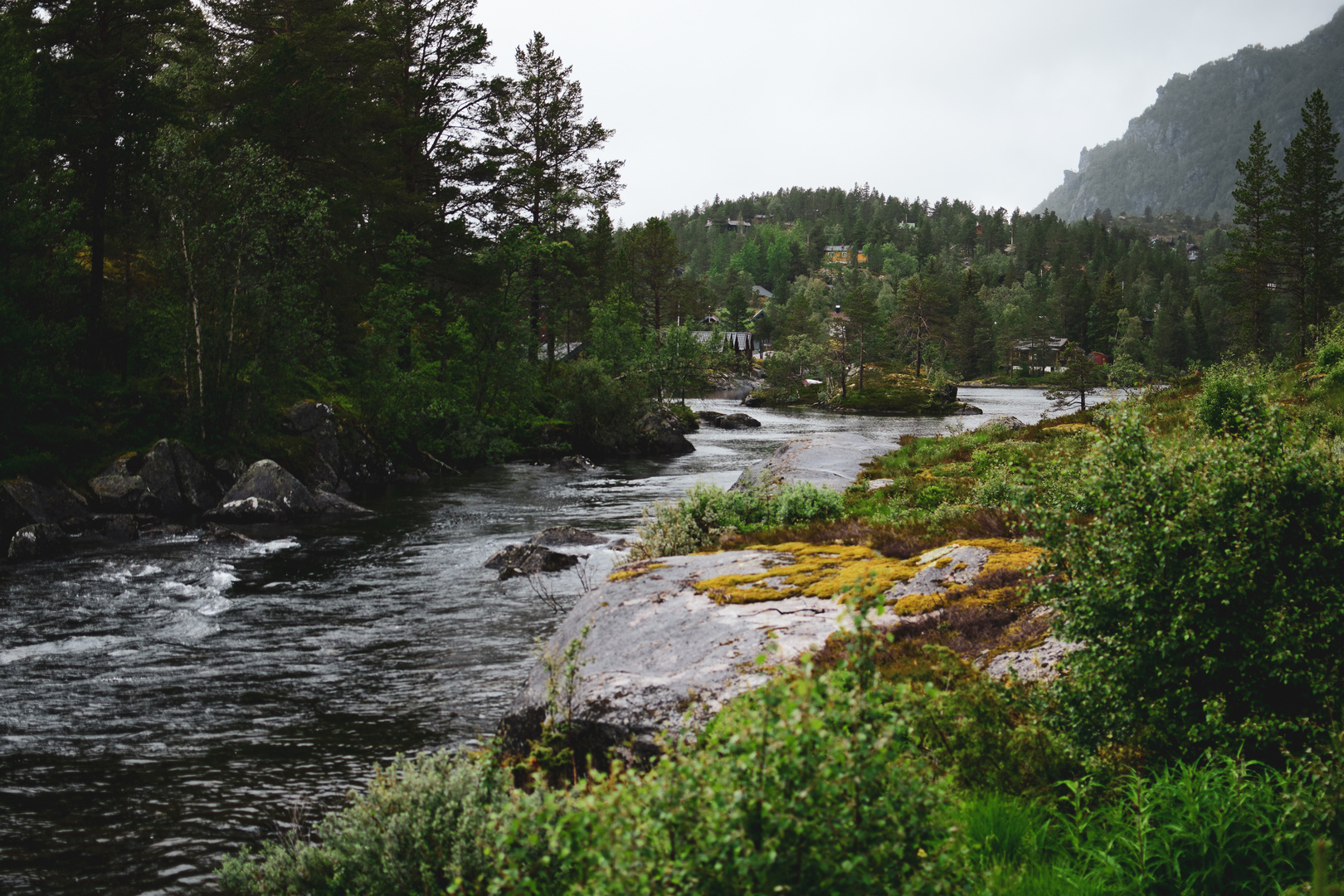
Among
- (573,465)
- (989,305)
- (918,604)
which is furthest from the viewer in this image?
(989,305)

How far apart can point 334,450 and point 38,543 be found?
1068 centimetres

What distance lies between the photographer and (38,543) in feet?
59.9

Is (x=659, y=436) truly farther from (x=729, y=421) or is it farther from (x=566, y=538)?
(x=566, y=538)

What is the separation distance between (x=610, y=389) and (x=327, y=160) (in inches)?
619

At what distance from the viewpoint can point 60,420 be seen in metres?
23.3

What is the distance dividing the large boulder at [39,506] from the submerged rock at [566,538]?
1143cm

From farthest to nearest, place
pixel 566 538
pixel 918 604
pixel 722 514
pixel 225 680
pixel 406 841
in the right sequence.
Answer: pixel 566 538 < pixel 722 514 < pixel 225 680 < pixel 918 604 < pixel 406 841

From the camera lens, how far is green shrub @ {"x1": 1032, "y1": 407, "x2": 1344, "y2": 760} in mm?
4082

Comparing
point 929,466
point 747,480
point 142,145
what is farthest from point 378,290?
point 929,466

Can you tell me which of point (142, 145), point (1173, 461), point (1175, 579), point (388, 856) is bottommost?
point (388, 856)

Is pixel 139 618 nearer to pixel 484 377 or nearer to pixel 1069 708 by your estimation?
pixel 1069 708

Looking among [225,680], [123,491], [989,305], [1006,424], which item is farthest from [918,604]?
[989,305]

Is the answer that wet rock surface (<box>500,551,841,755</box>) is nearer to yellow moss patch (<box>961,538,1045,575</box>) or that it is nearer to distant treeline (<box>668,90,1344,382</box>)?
yellow moss patch (<box>961,538,1045,575</box>)

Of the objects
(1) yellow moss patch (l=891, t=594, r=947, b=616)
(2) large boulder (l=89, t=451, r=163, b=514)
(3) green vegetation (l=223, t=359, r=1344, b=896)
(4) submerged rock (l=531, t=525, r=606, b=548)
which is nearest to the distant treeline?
(4) submerged rock (l=531, t=525, r=606, b=548)
